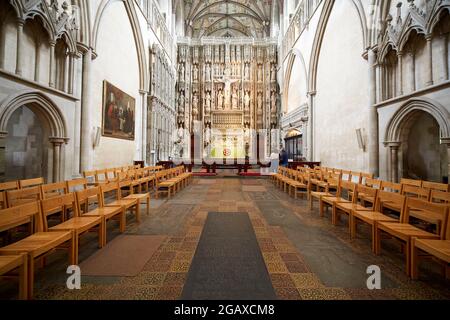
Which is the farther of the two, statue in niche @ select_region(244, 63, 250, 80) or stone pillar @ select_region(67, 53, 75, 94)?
statue in niche @ select_region(244, 63, 250, 80)

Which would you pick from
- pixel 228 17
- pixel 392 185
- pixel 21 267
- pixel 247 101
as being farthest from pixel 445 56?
pixel 228 17

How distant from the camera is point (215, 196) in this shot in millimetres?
7352

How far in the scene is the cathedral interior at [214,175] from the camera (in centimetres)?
252

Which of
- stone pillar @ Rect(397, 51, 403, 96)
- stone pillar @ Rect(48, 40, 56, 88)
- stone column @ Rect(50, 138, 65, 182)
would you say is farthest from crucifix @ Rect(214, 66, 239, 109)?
stone column @ Rect(50, 138, 65, 182)

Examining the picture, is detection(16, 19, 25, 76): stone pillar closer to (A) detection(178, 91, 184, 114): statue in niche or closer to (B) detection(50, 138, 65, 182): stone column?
(B) detection(50, 138, 65, 182): stone column

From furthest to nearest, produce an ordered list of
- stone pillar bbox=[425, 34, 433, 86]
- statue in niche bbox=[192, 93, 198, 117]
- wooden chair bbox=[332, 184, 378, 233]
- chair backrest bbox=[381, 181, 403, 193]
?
statue in niche bbox=[192, 93, 198, 117] → stone pillar bbox=[425, 34, 433, 86] → chair backrest bbox=[381, 181, 403, 193] → wooden chair bbox=[332, 184, 378, 233]

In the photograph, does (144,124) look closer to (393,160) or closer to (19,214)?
(19,214)

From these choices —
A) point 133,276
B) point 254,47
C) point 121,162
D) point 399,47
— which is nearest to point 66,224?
point 133,276

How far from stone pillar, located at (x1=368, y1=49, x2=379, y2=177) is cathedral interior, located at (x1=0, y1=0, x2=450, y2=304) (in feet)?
0.12

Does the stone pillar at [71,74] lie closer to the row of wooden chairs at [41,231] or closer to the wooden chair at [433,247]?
the row of wooden chairs at [41,231]

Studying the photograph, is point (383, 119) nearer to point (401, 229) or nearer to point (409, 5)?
point (409, 5)

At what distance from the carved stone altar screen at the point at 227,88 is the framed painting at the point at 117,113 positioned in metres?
11.4

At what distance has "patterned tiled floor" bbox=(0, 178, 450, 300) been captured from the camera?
227 centimetres
